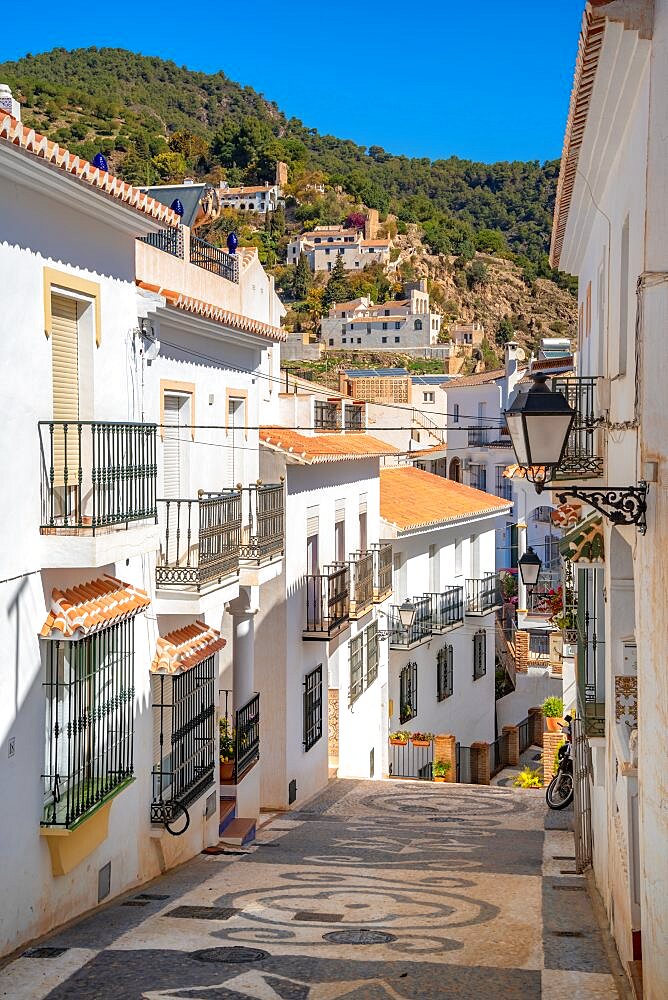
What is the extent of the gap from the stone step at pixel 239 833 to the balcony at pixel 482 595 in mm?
14608

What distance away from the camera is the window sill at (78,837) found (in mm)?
8844

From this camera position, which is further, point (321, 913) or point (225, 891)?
point (225, 891)

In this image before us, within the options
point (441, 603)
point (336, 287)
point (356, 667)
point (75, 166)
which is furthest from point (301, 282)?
point (75, 166)

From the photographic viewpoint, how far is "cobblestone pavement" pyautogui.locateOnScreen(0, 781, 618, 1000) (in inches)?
290

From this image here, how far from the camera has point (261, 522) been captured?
50.7ft

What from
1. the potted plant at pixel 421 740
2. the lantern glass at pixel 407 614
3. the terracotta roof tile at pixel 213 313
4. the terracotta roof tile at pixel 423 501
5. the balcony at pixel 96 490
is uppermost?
the terracotta roof tile at pixel 213 313

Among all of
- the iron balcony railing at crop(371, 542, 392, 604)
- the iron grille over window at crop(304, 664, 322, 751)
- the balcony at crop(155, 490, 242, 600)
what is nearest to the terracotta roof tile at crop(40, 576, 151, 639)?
the balcony at crop(155, 490, 242, 600)

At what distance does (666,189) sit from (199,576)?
725cm

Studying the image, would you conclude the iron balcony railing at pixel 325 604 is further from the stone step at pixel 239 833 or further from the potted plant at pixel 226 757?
the stone step at pixel 239 833

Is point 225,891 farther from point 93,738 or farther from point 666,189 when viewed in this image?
point 666,189

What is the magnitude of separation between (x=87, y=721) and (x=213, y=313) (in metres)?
5.37

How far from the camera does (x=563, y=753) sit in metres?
17.7

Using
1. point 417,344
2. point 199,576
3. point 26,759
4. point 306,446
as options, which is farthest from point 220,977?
Answer: point 417,344

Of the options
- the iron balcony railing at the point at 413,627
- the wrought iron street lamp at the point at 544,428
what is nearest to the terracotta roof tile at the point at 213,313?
the wrought iron street lamp at the point at 544,428
